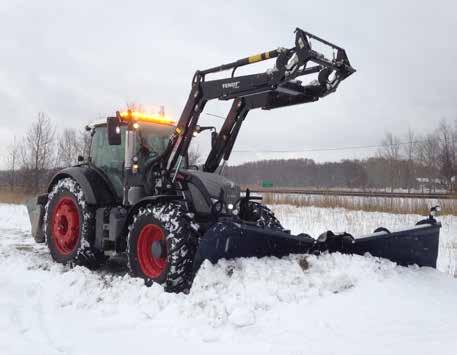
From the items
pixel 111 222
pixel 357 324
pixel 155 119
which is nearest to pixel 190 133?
pixel 155 119

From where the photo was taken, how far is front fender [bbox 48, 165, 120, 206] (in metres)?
5.89

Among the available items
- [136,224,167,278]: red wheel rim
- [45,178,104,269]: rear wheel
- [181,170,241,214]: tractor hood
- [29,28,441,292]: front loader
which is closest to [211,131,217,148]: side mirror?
[29,28,441,292]: front loader

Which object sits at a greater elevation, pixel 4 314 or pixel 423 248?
pixel 423 248

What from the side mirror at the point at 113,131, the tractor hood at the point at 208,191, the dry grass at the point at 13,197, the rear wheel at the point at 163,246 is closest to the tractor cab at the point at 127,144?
the side mirror at the point at 113,131

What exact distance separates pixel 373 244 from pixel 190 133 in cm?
250

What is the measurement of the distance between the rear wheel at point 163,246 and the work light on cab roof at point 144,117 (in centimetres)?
144

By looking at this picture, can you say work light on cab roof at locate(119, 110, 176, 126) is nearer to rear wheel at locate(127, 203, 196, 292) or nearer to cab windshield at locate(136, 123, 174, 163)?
cab windshield at locate(136, 123, 174, 163)

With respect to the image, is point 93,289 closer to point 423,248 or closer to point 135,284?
point 135,284

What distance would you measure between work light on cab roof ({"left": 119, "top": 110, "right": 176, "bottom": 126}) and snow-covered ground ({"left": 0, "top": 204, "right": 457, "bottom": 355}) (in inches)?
83.3

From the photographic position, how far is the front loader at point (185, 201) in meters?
4.44

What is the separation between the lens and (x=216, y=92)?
16.9 ft

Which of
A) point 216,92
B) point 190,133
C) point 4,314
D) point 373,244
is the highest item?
point 216,92

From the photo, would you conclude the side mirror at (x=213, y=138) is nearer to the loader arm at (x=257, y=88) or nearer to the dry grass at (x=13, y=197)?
the loader arm at (x=257, y=88)

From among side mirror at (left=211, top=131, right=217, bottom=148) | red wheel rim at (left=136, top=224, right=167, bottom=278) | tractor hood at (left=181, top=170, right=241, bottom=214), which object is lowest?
red wheel rim at (left=136, top=224, right=167, bottom=278)
